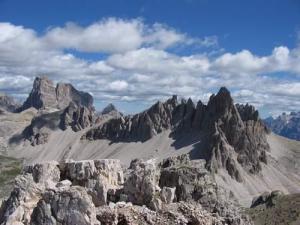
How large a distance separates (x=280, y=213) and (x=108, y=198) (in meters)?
114

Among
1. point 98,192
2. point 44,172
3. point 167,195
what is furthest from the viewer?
point 44,172

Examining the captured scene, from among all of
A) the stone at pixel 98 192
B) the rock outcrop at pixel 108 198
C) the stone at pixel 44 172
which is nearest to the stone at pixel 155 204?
the rock outcrop at pixel 108 198

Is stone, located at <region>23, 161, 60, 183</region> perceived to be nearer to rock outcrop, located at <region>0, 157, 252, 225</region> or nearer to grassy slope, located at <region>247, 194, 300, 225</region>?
rock outcrop, located at <region>0, 157, 252, 225</region>

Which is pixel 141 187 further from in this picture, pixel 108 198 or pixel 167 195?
pixel 108 198

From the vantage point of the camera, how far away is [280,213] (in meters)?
146

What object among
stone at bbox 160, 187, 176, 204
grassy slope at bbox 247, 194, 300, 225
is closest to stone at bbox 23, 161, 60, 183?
stone at bbox 160, 187, 176, 204

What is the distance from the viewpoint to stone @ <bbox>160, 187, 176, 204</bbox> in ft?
129

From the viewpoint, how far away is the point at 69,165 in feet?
139

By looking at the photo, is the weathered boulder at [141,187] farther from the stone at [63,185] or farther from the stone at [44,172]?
the stone at [44,172]

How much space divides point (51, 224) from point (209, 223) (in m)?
10.2

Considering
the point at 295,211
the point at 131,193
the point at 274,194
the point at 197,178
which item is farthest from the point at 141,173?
the point at 274,194

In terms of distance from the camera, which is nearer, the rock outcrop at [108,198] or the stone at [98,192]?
the rock outcrop at [108,198]

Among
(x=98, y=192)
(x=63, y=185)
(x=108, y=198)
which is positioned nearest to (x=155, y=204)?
(x=108, y=198)

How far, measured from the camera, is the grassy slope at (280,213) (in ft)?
441
